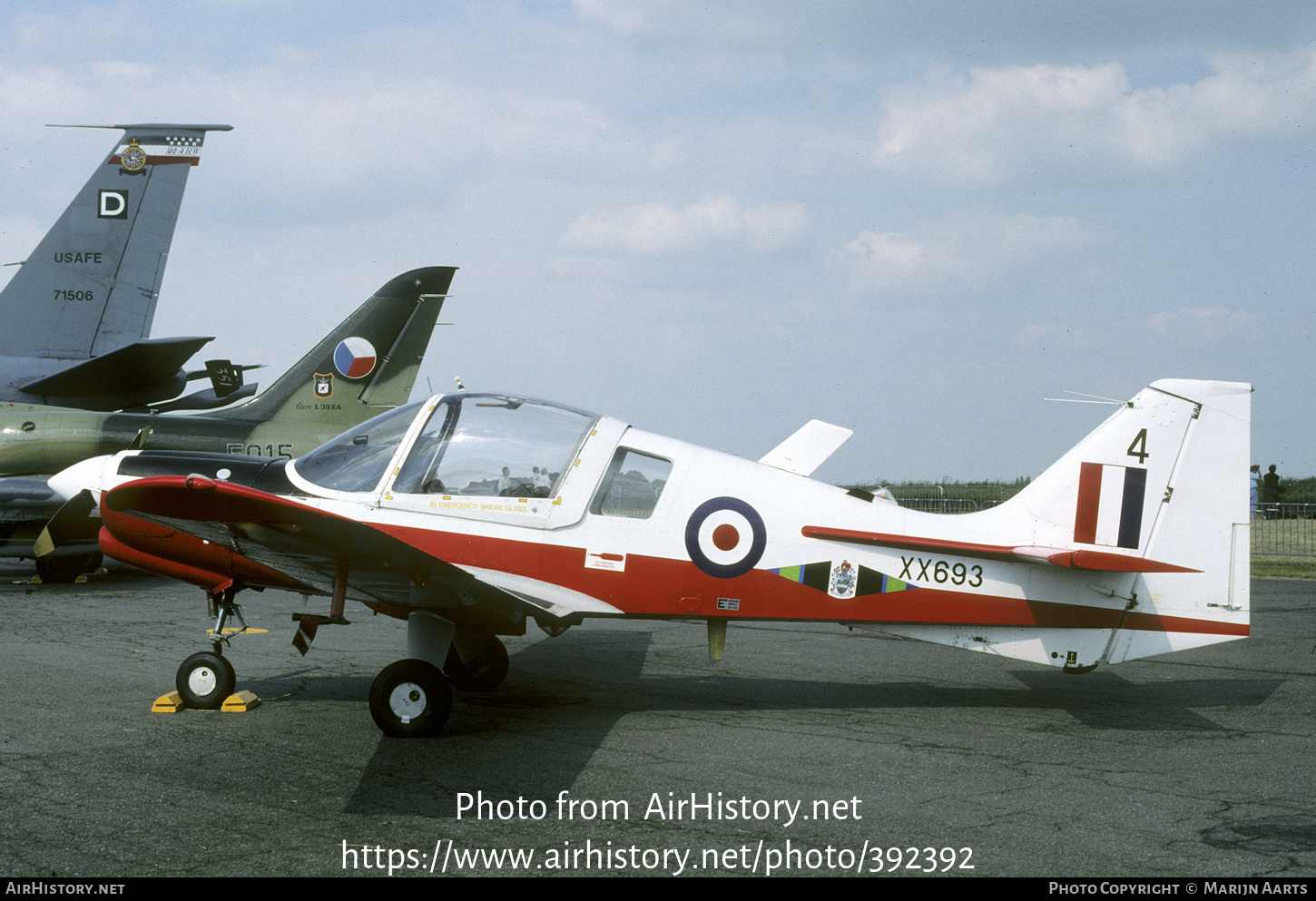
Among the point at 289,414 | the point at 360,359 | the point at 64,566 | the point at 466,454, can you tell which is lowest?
the point at 64,566

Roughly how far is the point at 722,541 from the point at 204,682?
3468 millimetres

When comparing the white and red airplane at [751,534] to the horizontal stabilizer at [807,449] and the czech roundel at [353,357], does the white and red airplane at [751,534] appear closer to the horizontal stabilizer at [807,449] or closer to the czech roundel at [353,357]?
the horizontal stabilizer at [807,449]

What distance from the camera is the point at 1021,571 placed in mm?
6352

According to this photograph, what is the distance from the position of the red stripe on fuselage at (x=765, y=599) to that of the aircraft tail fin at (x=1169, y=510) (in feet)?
0.29

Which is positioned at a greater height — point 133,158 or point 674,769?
point 133,158

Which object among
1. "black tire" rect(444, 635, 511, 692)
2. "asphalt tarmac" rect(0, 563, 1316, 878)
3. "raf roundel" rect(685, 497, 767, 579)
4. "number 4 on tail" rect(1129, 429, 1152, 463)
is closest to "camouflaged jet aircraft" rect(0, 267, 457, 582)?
"asphalt tarmac" rect(0, 563, 1316, 878)

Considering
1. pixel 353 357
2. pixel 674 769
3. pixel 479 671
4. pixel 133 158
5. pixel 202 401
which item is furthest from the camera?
pixel 202 401

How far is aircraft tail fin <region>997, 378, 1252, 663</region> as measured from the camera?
20.9 feet

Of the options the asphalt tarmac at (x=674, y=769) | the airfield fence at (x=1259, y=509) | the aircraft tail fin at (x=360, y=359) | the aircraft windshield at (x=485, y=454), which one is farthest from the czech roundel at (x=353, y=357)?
the aircraft windshield at (x=485, y=454)

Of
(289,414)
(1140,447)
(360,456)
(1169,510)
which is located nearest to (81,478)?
(360,456)

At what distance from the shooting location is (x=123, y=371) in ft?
57.3

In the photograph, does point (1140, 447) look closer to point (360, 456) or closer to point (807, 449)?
point (807, 449)

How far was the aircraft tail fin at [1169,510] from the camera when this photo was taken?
20.9 feet

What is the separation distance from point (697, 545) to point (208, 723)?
10.5 ft
